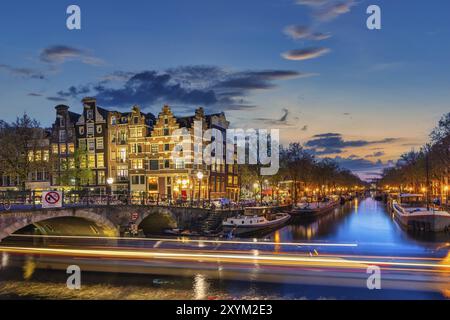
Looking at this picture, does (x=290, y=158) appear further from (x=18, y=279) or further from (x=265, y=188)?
(x=18, y=279)

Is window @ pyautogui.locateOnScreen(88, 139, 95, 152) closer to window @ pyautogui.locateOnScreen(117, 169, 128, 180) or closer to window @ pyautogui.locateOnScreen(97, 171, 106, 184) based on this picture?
window @ pyautogui.locateOnScreen(97, 171, 106, 184)

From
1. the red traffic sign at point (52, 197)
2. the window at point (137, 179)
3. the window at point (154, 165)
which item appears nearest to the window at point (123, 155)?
the window at point (137, 179)

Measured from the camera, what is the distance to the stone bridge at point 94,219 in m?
33.6

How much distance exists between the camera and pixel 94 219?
4219 cm

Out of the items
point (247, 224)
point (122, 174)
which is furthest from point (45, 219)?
point (122, 174)

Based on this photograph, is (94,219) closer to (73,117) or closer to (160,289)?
(160,289)

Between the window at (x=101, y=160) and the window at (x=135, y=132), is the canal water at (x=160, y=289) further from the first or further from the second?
the window at (x=101, y=160)

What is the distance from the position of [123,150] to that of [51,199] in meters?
50.2

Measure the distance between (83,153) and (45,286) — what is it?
55.0m

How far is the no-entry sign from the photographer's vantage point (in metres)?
36.6

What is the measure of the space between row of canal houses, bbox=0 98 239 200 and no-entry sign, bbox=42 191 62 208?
45.4 metres
